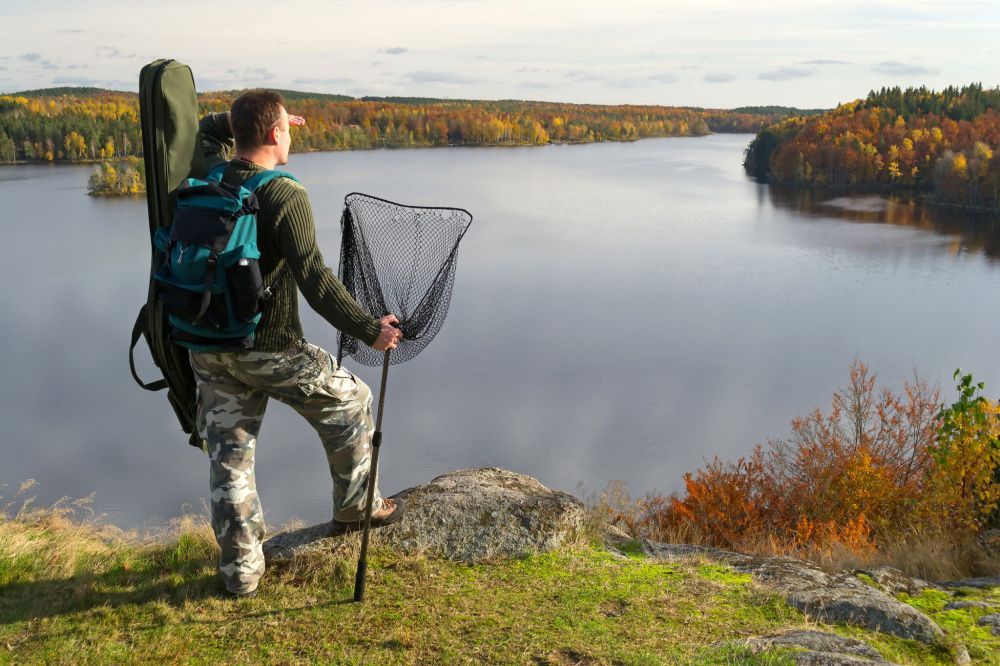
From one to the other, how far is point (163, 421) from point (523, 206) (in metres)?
35.6

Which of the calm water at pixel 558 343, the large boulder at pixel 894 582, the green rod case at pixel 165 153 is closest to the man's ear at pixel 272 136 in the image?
the green rod case at pixel 165 153

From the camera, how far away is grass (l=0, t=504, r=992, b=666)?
2934 millimetres

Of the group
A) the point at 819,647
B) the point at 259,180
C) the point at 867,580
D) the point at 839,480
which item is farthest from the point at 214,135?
the point at 839,480

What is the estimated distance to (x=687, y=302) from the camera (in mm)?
34500

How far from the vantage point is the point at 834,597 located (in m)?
3.55

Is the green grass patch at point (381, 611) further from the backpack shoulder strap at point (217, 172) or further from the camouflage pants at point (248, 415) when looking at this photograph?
the backpack shoulder strap at point (217, 172)

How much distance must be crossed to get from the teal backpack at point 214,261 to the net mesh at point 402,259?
0.72 meters

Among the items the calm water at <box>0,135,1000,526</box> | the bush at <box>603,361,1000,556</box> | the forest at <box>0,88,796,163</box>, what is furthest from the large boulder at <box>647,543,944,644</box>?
the forest at <box>0,88,796,163</box>

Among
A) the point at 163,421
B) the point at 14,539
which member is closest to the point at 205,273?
the point at 14,539

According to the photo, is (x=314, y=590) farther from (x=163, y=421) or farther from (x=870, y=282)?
(x=870, y=282)

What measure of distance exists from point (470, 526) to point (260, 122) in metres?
2.04

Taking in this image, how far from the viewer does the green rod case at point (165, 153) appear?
307 cm

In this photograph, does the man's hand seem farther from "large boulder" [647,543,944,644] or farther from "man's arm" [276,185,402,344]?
"large boulder" [647,543,944,644]

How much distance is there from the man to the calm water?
528 centimetres
